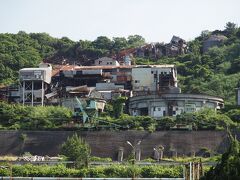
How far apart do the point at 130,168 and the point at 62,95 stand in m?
26.4

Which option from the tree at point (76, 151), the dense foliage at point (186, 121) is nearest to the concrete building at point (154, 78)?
the dense foliage at point (186, 121)

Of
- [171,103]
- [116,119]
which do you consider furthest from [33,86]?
[171,103]

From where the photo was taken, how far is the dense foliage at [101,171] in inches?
1297

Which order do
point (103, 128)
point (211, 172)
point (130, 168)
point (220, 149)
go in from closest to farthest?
point (211, 172) < point (130, 168) < point (220, 149) < point (103, 128)

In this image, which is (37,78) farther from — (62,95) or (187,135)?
(187,135)

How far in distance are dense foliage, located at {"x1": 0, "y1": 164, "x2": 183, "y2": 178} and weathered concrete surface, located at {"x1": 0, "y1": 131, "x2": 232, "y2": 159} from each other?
1238 cm

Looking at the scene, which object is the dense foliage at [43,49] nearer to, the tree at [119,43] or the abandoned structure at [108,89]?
the tree at [119,43]

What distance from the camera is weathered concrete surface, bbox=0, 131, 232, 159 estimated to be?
4659cm

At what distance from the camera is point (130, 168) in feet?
109

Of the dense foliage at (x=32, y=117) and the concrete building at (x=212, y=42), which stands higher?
the concrete building at (x=212, y=42)

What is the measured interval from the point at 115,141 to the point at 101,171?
47.4ft

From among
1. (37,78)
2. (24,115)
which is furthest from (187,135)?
(37,78)

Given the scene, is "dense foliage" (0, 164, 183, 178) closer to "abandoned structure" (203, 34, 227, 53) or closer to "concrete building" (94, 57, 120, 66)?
"concrete building" (94, 57, 120, 66)

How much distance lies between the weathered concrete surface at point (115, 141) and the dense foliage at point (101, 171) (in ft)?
40.6
